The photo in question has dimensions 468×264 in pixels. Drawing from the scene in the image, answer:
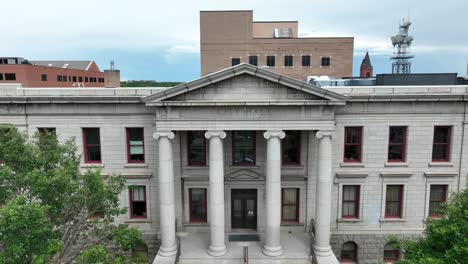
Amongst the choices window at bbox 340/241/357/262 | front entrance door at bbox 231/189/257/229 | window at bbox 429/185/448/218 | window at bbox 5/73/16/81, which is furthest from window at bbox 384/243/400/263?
window at bbox 5/73/16/81

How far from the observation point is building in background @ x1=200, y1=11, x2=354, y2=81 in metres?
65.2

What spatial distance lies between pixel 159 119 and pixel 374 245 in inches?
638

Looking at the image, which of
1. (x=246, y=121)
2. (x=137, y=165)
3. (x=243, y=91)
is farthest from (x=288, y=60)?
(x=137, y=165)

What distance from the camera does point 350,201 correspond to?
2155cm

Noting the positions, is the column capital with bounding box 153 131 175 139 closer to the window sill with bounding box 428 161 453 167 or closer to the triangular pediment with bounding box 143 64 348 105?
the triangular pediment with bounding box 143 64 348 105

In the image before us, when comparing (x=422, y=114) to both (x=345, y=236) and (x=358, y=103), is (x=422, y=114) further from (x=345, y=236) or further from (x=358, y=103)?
(x=345, y=236)

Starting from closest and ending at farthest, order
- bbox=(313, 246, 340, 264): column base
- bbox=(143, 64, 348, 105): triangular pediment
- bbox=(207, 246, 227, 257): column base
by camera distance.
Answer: bbox=(143, 64, 348, 105): triangular pediment, bbox=(313, 246, 340, 264): column base, bbox=(207, 246, 227, 257): column base

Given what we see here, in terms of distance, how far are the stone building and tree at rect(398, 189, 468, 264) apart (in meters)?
6.79

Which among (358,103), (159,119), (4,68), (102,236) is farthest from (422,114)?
(4,68)

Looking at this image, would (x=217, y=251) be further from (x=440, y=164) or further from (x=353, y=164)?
(x=440, y=164)

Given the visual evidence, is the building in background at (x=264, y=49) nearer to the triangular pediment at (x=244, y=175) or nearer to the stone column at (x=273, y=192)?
the triangular pediment at (x=244, y=175)

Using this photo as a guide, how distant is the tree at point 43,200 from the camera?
A: 31.8ft

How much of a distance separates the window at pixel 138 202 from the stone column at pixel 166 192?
3006mm

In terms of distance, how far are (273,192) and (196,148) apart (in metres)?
6.09
